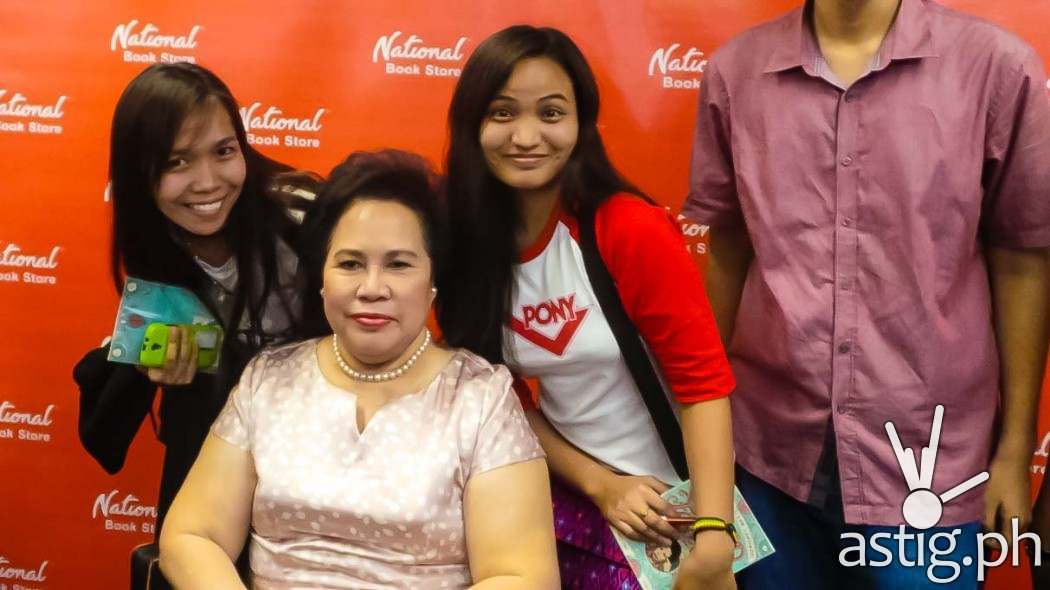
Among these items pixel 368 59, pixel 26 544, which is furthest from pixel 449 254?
pixel 26 544

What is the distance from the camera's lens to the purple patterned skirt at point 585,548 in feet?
6.44

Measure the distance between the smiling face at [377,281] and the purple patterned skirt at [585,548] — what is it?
0.45 metres

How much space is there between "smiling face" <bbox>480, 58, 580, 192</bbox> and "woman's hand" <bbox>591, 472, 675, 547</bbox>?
570 millimetres

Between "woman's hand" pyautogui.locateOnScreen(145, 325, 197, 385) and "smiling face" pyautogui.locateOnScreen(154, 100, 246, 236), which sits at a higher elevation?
"smiling face" pyautogui.locateOnScreen(154, 100, 246, 236)

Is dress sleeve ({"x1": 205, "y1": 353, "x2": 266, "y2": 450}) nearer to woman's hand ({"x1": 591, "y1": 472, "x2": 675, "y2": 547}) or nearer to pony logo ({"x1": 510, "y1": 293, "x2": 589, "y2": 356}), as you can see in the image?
pony logo ({"x1": 510, "y1": 293, "x2": 589, "y2": 356})

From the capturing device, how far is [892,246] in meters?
1.90

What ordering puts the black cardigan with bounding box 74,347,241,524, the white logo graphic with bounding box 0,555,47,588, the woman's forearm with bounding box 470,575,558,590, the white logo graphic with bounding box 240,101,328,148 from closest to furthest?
the woman's forearm with bounding box 470,575,558,590, the black cardigan with bounding box 74,347,241,524, the white logo graphic with bounding box 240,101,328,148, the white logo graphic with bounding box 0,555,47,588

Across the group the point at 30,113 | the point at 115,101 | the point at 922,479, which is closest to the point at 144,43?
the point at 115,101

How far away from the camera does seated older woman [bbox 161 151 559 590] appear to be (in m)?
1.80

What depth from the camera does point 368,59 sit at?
278 centimetres

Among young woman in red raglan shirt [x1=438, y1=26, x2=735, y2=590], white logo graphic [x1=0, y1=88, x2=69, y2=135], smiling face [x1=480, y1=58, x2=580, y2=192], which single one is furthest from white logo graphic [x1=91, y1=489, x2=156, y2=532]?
smiling face [x1=480, y1=58, x2=580, y2=192]

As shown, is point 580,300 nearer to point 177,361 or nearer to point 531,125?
point 531,125

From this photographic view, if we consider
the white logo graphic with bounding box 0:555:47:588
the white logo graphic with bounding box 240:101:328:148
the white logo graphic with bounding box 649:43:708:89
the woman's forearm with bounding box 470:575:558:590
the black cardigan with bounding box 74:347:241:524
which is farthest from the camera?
the white logo graphic with bounding box 0:555:47:588

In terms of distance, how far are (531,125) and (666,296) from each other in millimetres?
392
